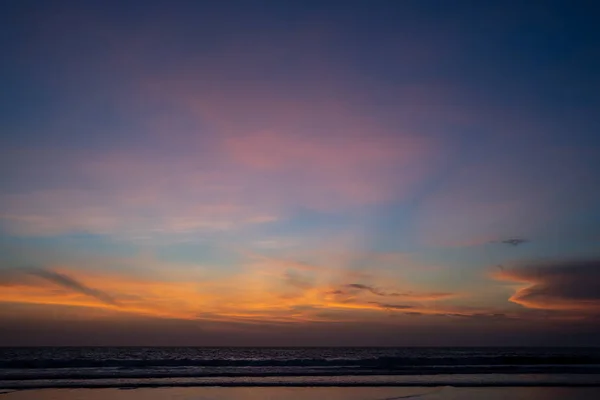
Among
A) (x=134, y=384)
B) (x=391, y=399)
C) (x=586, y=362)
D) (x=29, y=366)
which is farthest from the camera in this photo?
(x=586, y=362)

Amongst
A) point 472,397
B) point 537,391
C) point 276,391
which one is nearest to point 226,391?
point 276,391

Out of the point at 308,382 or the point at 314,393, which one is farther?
the point at 308,382

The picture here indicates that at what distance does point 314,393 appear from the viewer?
20781 millimetres

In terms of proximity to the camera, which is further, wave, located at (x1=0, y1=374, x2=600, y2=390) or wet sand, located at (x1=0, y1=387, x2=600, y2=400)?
wave, located at (x1=0, y1=374, x2=600, y2=390)

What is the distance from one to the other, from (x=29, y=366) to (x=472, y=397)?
34095 millimetres

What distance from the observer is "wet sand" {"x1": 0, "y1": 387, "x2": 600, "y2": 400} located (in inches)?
757

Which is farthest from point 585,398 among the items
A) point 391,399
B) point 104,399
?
point 104,399

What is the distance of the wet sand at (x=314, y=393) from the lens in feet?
63.1

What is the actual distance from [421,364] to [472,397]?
23354 millimetres

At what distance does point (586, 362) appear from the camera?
145ft

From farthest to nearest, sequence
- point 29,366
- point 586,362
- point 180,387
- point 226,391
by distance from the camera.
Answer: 1. point 586,362
2. point 29,366
3. point 180,387
4. point 226,391

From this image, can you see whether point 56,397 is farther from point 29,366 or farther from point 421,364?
point 421,364

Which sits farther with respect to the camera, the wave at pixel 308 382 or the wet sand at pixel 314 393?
the wave at pixel 308 382

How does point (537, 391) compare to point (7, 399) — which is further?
point (537, 391)
